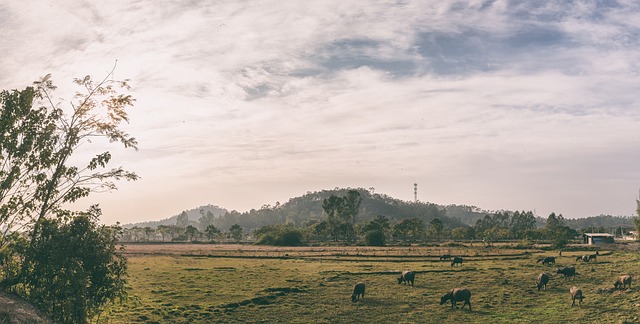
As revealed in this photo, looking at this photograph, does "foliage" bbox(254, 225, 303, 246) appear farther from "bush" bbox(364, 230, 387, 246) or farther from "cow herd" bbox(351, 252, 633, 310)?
"cow herd" bbox(351, 252, 633, 310)

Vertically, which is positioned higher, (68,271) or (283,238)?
(68,271)

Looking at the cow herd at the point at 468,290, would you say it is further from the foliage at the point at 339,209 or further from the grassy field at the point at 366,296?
the foliage at the point at 339,209

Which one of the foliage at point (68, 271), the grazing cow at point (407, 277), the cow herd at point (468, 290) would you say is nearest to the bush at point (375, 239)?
the cow herd at point (468, 290)

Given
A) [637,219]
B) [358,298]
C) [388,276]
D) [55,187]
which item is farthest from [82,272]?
[637,219]

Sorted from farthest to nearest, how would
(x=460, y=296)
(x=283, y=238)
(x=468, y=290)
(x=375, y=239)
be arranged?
(x=283, y=238) → (x=375, y=239) → (x=468, y=290) → (x=460, y=296)

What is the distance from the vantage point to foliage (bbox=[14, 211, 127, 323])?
831 inches

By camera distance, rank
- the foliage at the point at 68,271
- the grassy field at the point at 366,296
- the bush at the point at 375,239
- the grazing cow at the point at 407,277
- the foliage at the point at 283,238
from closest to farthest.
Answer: the foliage at the point at 68,271, the grassy field at the point at 366,296, the grazing cow at the point at 407,277, the bush at the point at 375,239, the foliage at the point at 283,238

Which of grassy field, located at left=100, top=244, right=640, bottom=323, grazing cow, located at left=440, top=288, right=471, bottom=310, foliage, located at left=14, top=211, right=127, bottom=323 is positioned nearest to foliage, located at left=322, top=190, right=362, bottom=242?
grassy field, located at left=100, top=244, right=640, bottom=323

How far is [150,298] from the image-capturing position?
4066 centimetres

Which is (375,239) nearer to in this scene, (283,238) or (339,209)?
(283,238)

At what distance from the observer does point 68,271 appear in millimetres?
20938

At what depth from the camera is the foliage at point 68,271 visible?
21.1 m

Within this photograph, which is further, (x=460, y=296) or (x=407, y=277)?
(x=407, y=277)

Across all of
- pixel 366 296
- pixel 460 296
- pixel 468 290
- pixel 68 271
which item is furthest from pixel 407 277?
pixel 68 271
